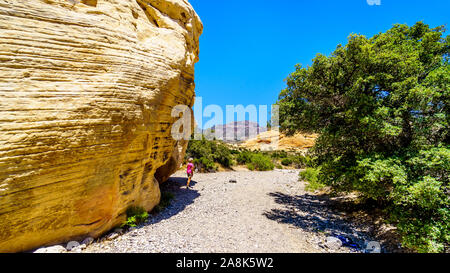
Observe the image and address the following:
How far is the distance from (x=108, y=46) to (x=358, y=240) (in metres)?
10.8

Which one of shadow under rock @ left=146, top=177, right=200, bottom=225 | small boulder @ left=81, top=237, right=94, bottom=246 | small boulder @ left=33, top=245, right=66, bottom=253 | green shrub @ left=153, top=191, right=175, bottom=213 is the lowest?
shadow under rock @ left=146, top=177, right=200, bottom=225

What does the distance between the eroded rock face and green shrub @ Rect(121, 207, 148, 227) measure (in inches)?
9.5

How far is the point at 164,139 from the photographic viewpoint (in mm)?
7543

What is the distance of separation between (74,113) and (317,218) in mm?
10086

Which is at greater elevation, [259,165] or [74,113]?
[74,113]

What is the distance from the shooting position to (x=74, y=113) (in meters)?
4.36

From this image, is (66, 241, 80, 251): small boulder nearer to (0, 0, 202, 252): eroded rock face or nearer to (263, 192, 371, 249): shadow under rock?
(0, 0, 202, 252): eroded rock face

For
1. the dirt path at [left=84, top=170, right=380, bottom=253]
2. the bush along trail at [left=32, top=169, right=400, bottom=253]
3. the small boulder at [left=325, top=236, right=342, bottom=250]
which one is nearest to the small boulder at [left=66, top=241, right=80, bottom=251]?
the bush along trail at [left=32, top=169, right=400, bottom=253]

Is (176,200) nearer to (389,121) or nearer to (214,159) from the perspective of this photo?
(389,121)

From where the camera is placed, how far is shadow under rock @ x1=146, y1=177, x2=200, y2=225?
23.3 feet

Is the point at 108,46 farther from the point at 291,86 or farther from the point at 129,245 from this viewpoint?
the point at 291,86

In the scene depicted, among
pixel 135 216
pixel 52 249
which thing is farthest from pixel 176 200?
pixel 52 249
